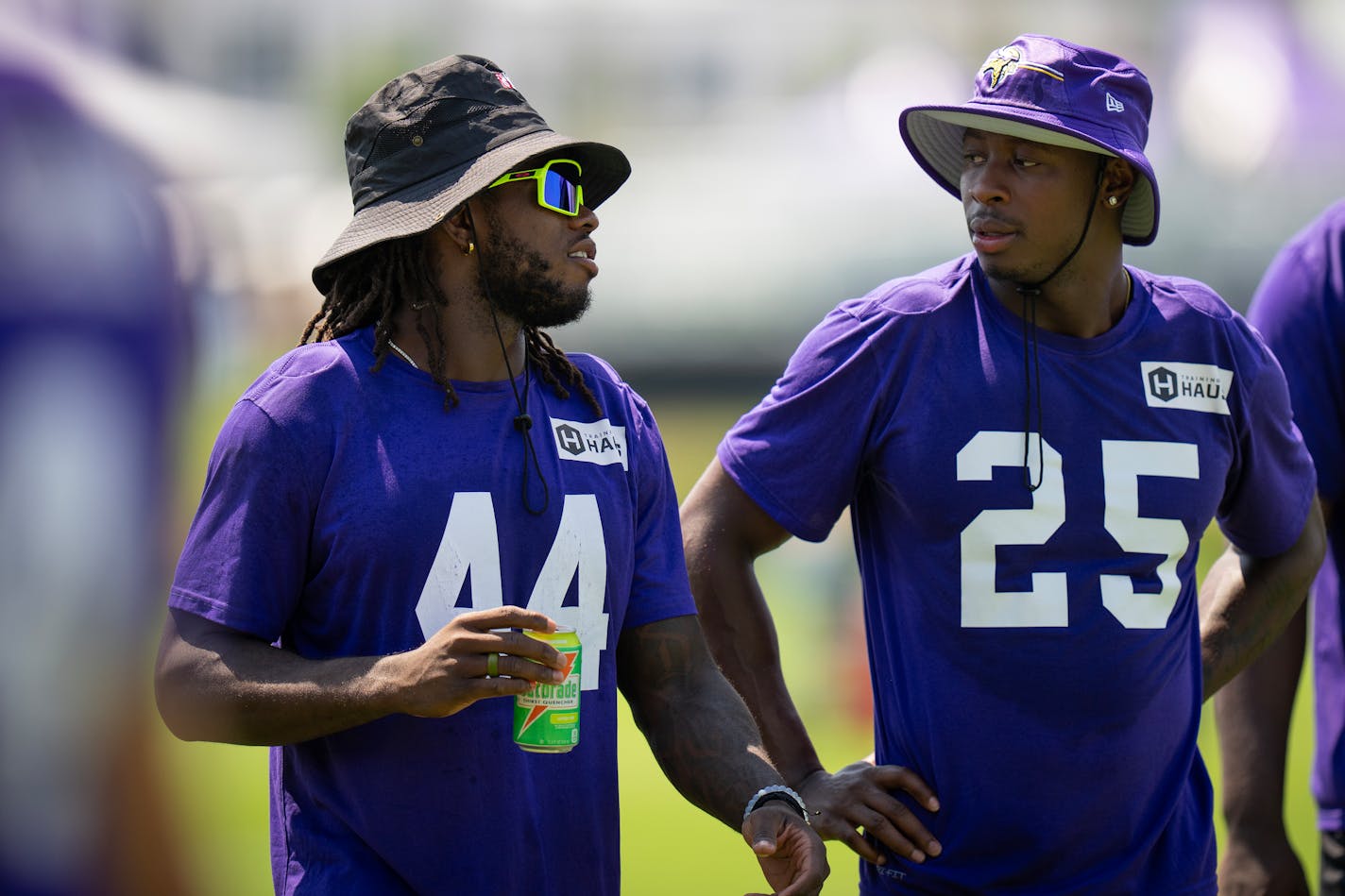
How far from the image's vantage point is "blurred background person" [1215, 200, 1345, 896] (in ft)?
11.8

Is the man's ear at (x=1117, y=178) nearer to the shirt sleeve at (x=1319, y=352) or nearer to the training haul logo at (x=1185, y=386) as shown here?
the training haul logo at (x=1185, y=386)

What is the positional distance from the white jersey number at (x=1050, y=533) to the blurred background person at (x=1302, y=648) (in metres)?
0.70

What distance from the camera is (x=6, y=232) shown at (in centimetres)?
254

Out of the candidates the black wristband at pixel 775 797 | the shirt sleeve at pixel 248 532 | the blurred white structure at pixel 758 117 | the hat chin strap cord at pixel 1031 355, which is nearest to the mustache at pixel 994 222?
the hat chin strap cord at pixel 1031 355

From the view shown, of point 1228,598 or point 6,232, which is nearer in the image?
point 6,232

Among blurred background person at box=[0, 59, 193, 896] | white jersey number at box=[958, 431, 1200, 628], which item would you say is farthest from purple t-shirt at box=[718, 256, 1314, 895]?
blurred background person at box=[0, 59, 193, 896]

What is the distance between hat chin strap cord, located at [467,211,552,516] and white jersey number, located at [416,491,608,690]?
55 mm

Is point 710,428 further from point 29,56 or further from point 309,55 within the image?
point 29,56

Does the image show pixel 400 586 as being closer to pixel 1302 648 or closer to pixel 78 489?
pixel 78 489

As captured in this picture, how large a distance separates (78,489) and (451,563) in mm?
570

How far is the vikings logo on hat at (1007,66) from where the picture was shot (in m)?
3.15

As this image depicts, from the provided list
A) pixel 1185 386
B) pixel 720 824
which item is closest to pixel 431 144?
pixel 1185 386

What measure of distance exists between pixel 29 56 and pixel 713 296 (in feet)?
64.5

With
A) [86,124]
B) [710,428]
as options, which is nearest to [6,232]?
[86,124]
